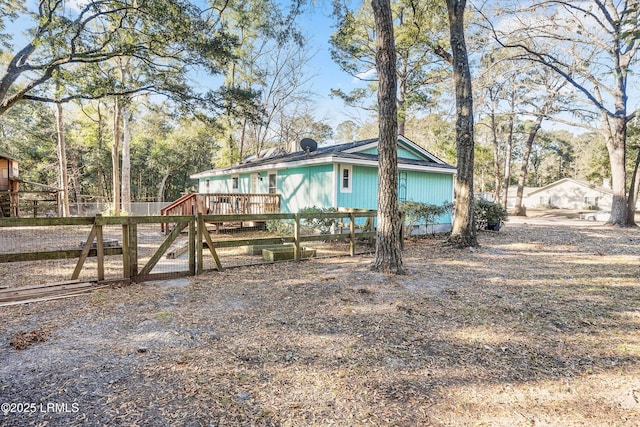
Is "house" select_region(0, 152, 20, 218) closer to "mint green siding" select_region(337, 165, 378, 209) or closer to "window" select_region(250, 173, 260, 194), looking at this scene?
"window" select_region(250, 173, 260, 194)

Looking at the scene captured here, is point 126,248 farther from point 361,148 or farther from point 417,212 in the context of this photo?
point 361,148

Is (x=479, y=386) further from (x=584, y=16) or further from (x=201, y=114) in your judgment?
(x=584, y=16)

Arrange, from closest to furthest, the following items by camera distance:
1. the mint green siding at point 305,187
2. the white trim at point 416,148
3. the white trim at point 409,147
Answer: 1. the mint green siding at point 305,187
2. the white trim at point 409,147
3. the white trim at point 416,148

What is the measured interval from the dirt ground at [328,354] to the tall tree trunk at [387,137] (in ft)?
2.48

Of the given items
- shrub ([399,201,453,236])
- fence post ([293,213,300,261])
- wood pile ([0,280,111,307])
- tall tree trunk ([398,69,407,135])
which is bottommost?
wood pile ([0,280,111,307])

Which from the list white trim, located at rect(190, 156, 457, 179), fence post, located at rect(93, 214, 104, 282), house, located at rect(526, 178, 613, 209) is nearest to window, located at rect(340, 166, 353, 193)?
white trim, located at rect(190, 156, 457, 179)

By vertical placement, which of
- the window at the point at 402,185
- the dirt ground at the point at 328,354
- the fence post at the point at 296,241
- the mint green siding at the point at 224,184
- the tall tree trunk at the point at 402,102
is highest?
the tall tree trunk at the point at 402,102

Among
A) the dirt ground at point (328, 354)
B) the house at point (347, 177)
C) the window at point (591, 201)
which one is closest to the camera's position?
the dirt ground at point (328, 354)

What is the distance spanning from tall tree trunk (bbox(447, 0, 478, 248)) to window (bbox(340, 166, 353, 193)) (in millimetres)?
3854

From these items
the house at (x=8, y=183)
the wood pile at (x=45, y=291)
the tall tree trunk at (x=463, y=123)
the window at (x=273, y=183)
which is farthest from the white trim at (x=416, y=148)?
the house at (x=8, y=183)

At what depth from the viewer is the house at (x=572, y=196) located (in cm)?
3525

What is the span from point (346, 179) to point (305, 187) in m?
1.79

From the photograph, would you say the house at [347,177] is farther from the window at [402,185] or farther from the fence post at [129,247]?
the fence post at [129,247]

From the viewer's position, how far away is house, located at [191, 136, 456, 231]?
38.3 feet
